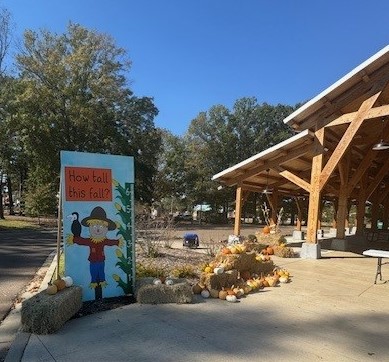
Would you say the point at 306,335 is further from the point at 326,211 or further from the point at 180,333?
the point at 326,211

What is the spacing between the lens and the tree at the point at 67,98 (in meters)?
27.8

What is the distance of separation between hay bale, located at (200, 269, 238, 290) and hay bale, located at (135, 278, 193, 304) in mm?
675

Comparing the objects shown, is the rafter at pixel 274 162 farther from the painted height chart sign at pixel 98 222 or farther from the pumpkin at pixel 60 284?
the pumpkin at pixel 60 284

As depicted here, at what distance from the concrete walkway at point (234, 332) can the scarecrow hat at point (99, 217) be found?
1193 millimetres

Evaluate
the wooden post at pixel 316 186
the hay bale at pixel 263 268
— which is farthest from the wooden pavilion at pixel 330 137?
the hay bale at pixel 263 268

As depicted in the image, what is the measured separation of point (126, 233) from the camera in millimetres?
5605

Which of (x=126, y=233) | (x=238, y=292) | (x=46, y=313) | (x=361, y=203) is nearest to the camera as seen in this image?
(x=46, y=313)

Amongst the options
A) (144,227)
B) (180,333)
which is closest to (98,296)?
(180,333)

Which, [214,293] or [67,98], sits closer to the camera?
[214,293]

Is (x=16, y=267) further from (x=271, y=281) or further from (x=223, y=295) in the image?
(x=271, y=281)

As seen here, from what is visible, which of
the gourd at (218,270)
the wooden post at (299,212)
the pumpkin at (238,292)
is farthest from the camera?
the wooden post at (299,212)

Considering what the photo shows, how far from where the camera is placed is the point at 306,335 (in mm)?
4258

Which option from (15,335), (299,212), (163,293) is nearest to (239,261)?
(163,293)

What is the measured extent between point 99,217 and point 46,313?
160 centimetres
